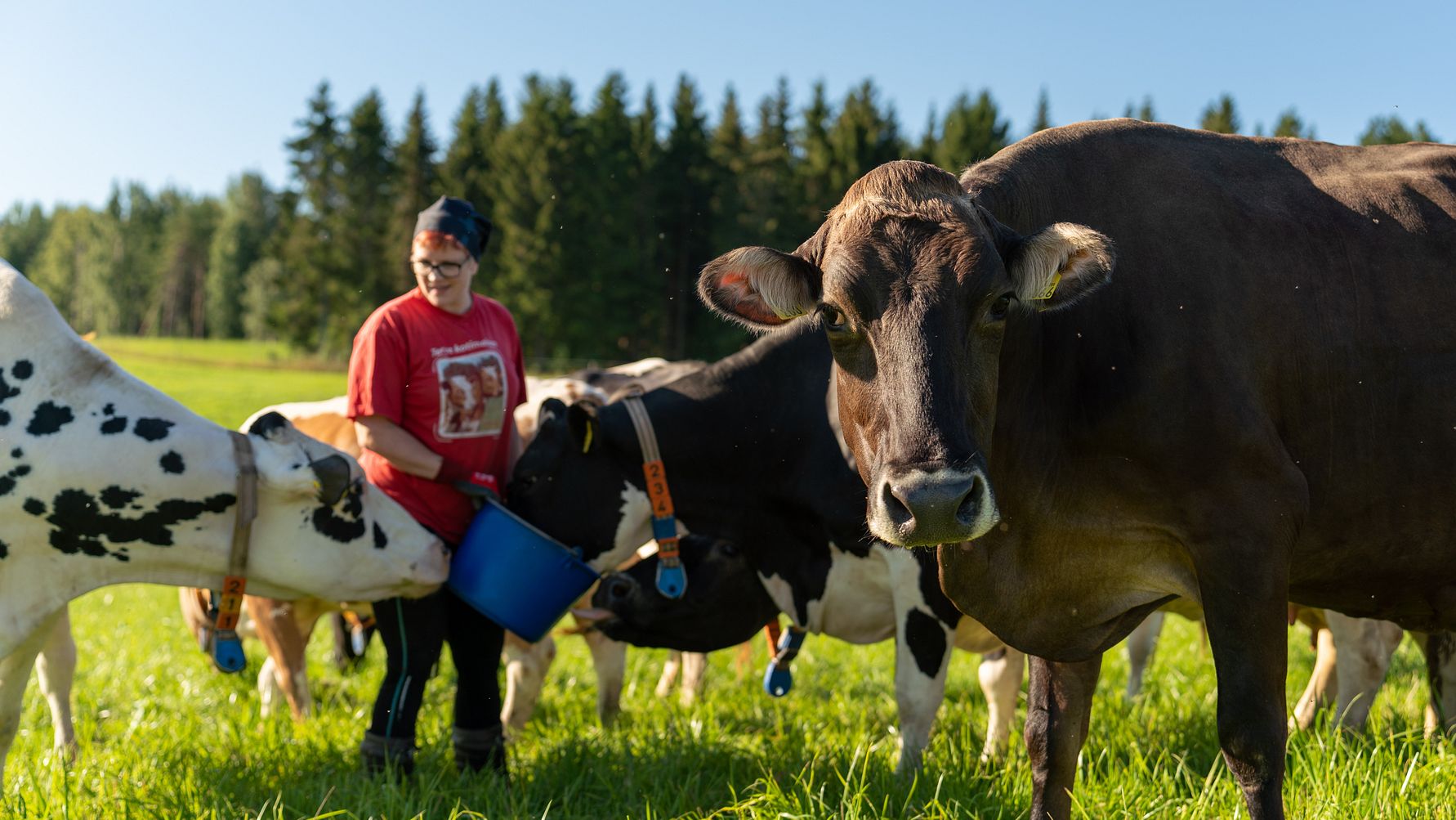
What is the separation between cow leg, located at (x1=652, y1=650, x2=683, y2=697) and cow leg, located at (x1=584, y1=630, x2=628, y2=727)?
0.86 meters

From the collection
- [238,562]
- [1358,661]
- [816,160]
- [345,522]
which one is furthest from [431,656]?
[816,160]

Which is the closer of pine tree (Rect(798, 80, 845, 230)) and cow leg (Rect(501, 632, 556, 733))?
cow leg (Rect(501, 632, 556, 733))

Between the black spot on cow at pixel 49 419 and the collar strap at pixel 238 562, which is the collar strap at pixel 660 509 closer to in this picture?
the collar strap at pixel 238 562

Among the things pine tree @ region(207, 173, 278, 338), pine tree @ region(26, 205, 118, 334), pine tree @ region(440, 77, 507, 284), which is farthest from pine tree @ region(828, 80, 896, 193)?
pine tree @ region(26, 205, 118, 334)

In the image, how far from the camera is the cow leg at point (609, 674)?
6.21 meters

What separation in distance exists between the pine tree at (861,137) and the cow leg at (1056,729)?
46.7 meters

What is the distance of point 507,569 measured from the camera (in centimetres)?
452

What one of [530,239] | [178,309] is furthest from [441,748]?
[178,309]

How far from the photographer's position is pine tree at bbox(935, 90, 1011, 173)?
5075 cm

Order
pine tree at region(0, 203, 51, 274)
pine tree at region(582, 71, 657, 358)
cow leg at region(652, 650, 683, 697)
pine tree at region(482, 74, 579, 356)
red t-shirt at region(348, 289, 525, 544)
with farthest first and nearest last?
pine tree at region(0, 203, 51, 274)
pine tree at region(482, 74, 579, 356)
pine tree at region(582, 71, 657, 358)
cow leg at region(652, 650, 683, 697)
red t-shirt at region(348, 289, 525, 544)

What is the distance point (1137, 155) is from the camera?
11.4ft

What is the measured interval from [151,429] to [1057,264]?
3171 mm

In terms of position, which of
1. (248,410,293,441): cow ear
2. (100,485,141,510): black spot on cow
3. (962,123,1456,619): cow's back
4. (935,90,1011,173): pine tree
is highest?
(935,90,1011,173): pine tree

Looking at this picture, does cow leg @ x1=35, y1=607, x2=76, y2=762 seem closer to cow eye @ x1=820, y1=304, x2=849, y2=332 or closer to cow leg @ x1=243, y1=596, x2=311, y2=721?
cow leg @ x1=243, y1=596, x2=311, y2=721
